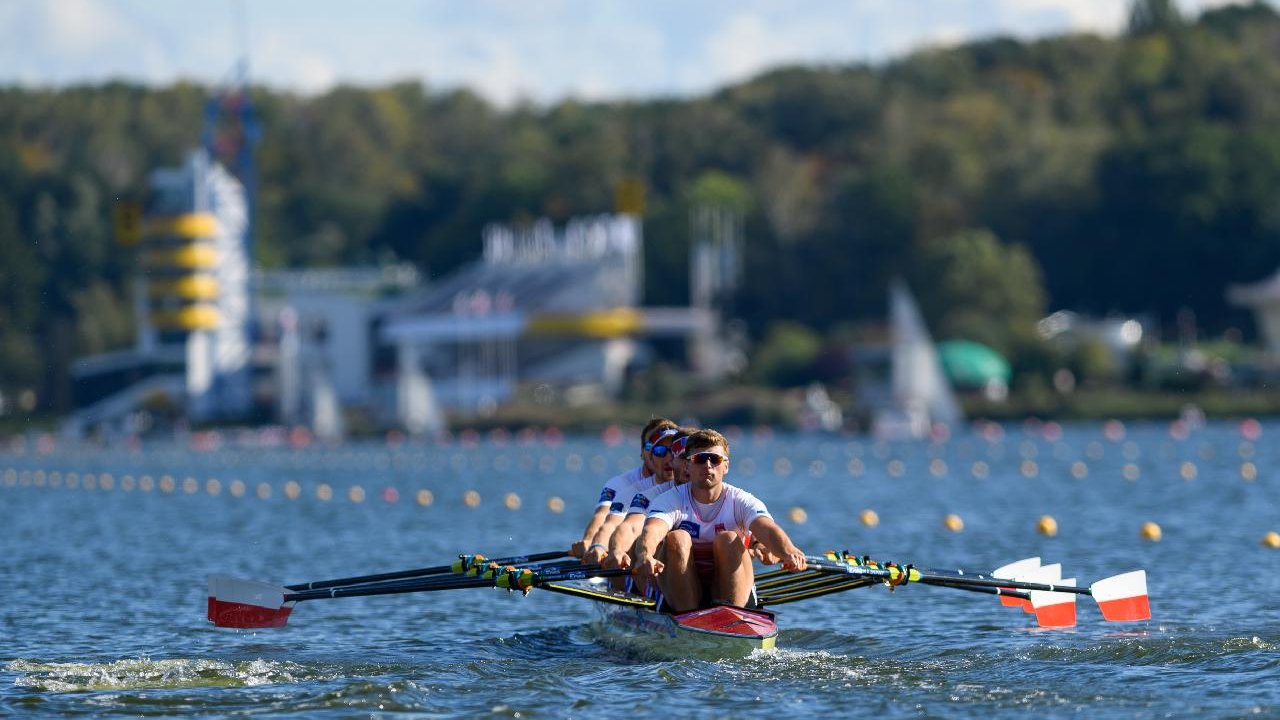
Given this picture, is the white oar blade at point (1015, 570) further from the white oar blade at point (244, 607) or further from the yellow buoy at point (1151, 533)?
the yellow buoy at point (1151, 533)

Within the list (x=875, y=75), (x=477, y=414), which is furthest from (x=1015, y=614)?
(x=875, y=75)

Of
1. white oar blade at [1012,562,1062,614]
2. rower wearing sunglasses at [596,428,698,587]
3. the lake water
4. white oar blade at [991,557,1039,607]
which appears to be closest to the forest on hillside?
the lake water

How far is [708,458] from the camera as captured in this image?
1839cm

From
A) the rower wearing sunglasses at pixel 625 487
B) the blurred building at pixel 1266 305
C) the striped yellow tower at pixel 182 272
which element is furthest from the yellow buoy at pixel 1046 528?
the striped yellow tower at pixel 182 272

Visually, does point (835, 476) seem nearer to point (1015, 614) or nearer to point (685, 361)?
point (1015, 614)

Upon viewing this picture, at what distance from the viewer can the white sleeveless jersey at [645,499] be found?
19203 mm

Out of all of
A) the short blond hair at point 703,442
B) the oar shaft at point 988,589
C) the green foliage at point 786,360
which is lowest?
the oar shaft at point 988,589

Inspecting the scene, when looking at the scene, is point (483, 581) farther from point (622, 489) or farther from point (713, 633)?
point (713, 633)

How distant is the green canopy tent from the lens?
99.2 meters

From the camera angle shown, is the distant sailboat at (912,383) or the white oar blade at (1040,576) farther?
the distant sailboat at (912,383)

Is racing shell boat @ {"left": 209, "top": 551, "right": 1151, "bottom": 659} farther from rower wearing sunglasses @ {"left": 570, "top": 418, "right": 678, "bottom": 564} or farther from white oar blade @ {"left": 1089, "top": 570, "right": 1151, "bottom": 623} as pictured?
rower wearing sunglasses @ {"left": 570, "top": 418, "right": 678, "bottom": 564}

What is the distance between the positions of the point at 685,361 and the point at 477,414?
713 inches

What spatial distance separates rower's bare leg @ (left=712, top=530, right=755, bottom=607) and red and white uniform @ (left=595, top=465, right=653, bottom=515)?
1.68m

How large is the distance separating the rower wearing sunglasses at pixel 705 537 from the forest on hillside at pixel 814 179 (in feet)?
274
